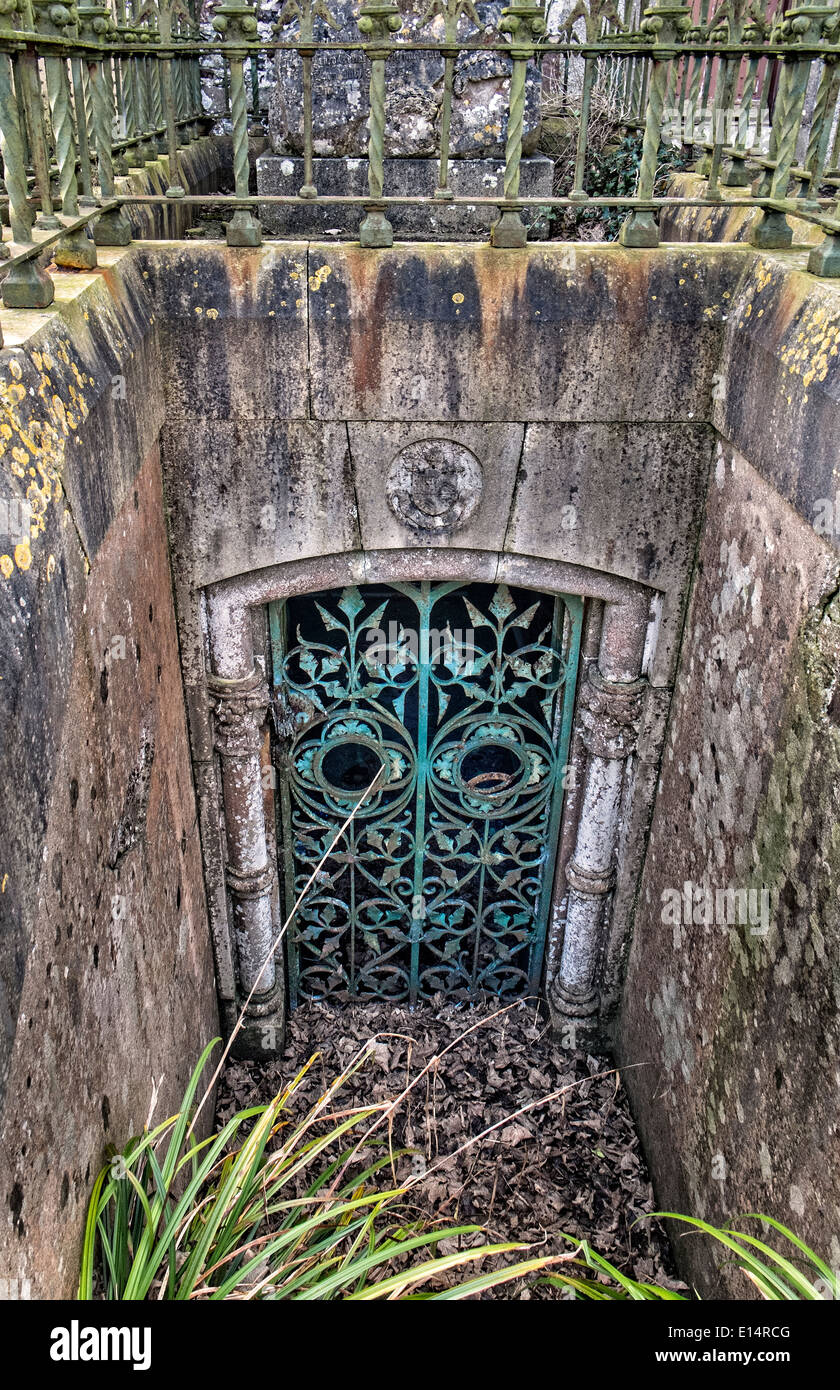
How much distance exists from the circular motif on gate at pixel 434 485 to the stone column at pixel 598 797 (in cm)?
70

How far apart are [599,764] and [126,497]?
2.05 m

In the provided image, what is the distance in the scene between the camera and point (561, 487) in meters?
3.23

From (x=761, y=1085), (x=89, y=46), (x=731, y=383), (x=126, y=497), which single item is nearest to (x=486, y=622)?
(x=731, y=383)

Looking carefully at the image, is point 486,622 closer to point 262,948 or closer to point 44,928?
point 262,948

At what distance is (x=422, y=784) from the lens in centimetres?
401

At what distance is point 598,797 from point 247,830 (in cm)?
138

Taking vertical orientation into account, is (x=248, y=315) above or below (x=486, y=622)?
above

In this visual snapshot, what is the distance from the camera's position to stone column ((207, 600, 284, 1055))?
3.56 metres

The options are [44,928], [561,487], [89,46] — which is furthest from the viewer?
[561,487]

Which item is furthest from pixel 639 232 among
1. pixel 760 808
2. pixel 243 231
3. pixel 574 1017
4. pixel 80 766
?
pixel 574 1017

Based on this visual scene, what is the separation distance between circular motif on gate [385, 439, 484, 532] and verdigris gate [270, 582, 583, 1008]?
36 cm

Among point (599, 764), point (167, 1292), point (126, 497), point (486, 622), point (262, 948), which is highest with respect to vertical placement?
point (126, 497)
